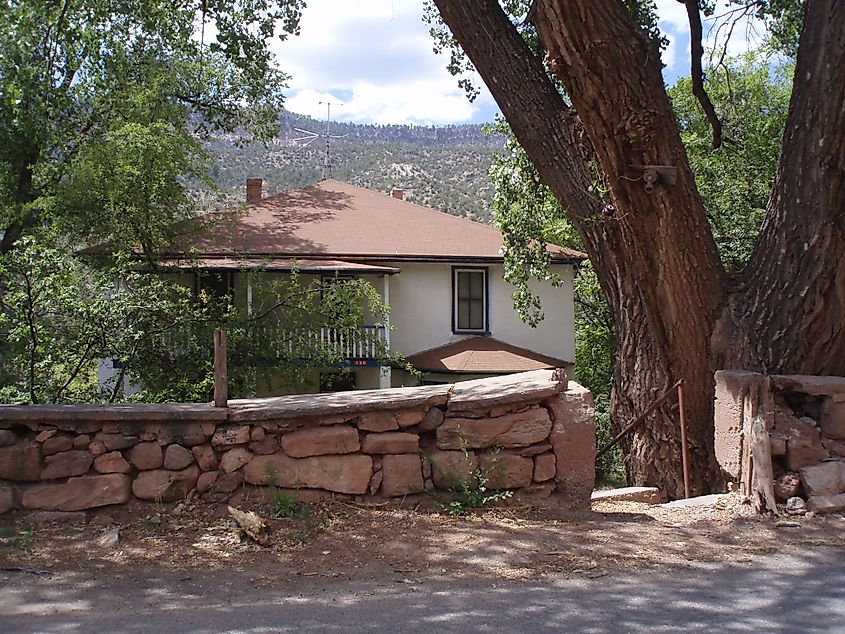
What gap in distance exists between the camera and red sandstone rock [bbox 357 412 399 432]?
235 inches

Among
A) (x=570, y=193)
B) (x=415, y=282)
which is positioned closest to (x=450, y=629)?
(x=570, y=193)

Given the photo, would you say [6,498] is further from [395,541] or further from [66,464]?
[395,541]

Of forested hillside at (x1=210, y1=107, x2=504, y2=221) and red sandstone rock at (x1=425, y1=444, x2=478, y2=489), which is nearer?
red sandstone rock at (x1=425, y1=444, x2=478, y2=489)

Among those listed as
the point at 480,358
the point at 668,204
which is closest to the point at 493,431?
the point at 668,204

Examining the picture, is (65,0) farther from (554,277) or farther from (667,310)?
(667,310)

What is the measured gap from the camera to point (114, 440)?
5730mm

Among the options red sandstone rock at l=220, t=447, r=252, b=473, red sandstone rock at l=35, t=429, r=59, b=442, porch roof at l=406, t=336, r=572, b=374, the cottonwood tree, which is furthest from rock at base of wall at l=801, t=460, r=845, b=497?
porch roof at l=406, t=336, r=572, b=374

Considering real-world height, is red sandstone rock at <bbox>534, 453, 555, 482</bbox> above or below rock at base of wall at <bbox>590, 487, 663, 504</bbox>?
above

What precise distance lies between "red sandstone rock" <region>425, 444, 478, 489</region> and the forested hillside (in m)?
40.9

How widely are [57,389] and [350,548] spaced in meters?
6.88

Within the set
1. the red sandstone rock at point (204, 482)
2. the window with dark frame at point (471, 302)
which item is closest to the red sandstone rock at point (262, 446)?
the red sandstone rock at point (204, 482)

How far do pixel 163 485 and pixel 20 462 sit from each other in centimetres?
94

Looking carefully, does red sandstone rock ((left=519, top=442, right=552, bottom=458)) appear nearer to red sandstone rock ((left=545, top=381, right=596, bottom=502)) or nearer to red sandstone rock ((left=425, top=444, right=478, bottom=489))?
red sandstone rock ((left=545, top=381, right=596, bottom=502))

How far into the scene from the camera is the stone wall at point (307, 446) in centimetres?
567
